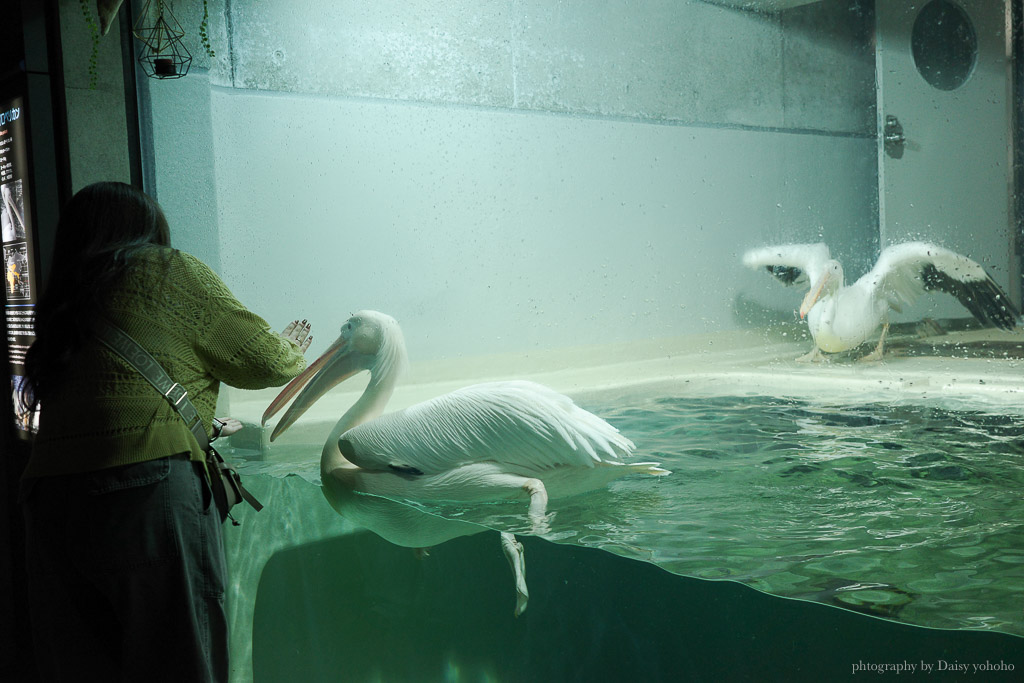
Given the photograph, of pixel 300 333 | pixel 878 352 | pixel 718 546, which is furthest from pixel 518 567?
pixel 878 352

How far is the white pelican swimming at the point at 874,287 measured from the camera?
324cm

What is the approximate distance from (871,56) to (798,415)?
1.52 meters

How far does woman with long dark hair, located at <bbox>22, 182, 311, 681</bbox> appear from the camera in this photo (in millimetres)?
1563

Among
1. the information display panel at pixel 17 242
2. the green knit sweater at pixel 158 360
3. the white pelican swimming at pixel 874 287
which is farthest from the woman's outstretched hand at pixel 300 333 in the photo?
the white pelican swimming at pixel 874 287

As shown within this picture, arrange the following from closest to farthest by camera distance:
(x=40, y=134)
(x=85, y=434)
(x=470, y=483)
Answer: (x=85, y=434) < (x=470, y=483) < (x=40, y=134)

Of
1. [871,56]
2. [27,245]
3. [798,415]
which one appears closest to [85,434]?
[27,245]

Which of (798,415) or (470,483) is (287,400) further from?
(798,415)

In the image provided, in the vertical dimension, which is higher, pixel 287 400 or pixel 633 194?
pixel 633 194

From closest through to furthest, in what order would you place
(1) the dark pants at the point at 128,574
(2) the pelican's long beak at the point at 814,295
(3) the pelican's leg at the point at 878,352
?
(1) the dark pants at the point at 128,574 < (3) the pelican's leg at the point at 878,352 < (2) the pelican's long beak at the point at 814,295

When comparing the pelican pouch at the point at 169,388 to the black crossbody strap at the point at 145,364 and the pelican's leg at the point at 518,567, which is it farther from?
the pelican's leg at the point at 518,567

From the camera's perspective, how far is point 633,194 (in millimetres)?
4414

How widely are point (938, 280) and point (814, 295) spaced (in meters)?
0.51

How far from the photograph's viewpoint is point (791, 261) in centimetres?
389

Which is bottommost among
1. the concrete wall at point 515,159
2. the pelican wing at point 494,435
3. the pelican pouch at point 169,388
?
the pelican wing at point 494,435
